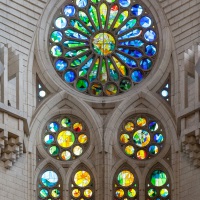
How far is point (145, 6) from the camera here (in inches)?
1586

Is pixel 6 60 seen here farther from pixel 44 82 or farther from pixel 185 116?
pixel 185 116

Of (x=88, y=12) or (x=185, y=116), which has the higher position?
(x=88, y=12)

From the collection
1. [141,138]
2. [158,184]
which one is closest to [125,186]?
[158,184]

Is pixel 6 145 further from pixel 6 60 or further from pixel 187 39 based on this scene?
pixel 187 39

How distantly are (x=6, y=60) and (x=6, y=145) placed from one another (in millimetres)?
1839

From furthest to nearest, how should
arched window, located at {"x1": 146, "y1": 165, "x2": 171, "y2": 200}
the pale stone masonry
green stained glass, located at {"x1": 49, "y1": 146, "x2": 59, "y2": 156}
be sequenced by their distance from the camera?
green stained glass, located at {"x1": 49, "y1": 146, "x2": 59, "y2": 156}, arched window, located at {"x1": 146, "y1": 165, "x2": 171, "y2": 200}, the pale stone masonry

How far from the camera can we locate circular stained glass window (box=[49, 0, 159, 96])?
39.9 m

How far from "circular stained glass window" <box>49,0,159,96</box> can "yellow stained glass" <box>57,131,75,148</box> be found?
3.43 ft

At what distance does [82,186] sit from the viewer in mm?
39094

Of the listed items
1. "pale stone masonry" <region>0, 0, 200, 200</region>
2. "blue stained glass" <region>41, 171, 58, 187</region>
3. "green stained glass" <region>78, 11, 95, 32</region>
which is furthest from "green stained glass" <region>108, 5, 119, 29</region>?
"blue stained glass" <region>41, 171, 58, 187</region>

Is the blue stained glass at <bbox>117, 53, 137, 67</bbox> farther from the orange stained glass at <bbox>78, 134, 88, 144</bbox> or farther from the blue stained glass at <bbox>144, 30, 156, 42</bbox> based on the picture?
the orange stained glass at <bbox>78, 134, 88, 144</bbox>

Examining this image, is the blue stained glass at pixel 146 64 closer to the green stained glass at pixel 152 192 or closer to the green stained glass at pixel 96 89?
the green stained glass at pixel 96 89

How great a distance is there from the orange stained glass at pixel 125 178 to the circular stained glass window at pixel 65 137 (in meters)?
0.99

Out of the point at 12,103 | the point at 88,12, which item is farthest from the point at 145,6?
the point at 12,103
